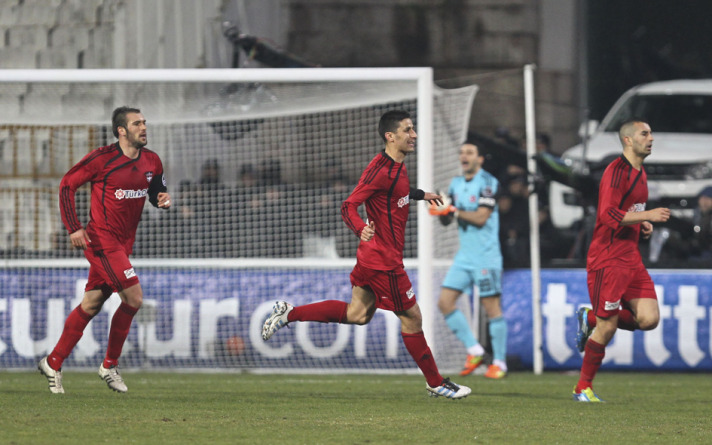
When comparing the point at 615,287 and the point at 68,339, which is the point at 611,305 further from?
the point at 68,339

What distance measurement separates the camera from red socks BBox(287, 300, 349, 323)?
7.91 meters

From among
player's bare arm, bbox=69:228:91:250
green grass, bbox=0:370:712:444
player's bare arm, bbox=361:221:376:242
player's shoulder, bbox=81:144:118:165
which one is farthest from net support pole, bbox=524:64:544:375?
player's bare arm, bbox=69:228:91:250

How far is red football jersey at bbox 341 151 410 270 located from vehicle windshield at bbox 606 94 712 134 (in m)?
8.61

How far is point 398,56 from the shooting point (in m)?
19.4

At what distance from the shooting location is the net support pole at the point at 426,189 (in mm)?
10555

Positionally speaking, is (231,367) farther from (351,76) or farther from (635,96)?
(635,96)

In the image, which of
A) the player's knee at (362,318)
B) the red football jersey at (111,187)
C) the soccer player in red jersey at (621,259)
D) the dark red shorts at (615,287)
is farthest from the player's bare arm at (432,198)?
the red football jersey at (111,187)

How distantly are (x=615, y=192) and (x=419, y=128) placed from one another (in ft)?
10.3

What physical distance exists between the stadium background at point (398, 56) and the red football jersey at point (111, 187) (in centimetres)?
345

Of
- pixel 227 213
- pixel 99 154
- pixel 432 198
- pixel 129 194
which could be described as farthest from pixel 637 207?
Answer: pixel 227 213

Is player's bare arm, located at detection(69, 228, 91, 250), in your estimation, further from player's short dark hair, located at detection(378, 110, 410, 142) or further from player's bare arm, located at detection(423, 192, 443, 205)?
player's bare arm, located at detection(423, 192, 443, 205)

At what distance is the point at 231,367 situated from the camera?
1133cm

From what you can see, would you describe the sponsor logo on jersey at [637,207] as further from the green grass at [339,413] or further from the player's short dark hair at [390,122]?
the player's short dark hair at [390,122]

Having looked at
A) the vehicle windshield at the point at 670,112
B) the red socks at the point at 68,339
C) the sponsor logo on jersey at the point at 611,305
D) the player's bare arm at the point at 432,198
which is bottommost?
the red socks at the point at 68,339
